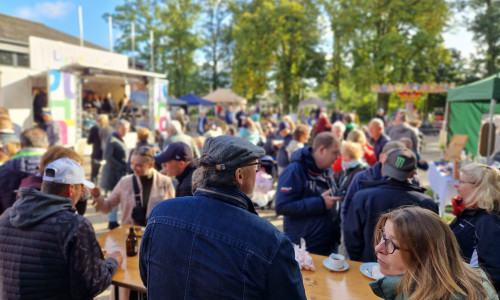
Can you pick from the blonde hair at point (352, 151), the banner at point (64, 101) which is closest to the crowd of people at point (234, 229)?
the blonde hair at point (352, 151)

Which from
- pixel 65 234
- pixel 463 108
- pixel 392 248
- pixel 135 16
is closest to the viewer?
pixel 392 248

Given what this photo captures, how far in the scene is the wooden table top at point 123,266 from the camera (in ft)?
7.24

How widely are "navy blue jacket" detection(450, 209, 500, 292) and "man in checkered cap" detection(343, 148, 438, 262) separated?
276mm

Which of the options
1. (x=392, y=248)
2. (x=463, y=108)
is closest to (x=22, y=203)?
(x=392, y=248)

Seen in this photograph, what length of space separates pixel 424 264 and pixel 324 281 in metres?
1.05

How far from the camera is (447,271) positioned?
1.26 m

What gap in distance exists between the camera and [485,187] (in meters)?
2.17

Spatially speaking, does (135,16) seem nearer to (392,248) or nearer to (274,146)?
(274,146)

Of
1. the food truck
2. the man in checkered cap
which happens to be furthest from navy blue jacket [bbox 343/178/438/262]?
the food truck

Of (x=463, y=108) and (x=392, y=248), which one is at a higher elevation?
(x=463, y=108)

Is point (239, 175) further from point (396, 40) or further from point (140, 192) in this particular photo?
point (396, 40)

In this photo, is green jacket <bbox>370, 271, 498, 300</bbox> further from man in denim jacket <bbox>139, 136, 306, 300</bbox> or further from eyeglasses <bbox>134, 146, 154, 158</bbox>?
eyeglasses <bbox>134, 146, 154, 158</bbox>

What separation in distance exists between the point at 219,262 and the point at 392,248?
31.5 inches

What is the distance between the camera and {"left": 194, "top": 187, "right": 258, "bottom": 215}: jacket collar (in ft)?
4.02
